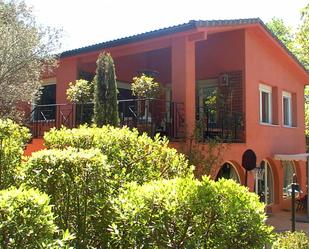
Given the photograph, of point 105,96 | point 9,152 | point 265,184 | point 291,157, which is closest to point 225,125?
point 291,157

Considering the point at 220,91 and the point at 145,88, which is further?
the point at 220,91

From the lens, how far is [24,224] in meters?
3.29

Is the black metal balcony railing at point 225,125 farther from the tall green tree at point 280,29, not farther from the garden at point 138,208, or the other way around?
the tall green tree at point 280,29

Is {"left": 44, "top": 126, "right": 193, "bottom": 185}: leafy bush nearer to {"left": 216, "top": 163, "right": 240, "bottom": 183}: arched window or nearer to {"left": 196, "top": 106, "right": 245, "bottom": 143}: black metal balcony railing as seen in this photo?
{"left": 196, "top": 106, "right": 245, "bottom": 143}: black metal balcony railing

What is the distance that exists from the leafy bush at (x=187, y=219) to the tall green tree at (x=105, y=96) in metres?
7.42

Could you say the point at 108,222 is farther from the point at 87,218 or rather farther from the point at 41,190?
the point at 41,190

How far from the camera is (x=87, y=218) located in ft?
15.8

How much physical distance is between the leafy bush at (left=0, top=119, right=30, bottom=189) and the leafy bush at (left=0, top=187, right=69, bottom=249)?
2250 millimetres

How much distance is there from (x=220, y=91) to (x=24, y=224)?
13.7 meters

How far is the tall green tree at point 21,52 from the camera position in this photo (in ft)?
43.3

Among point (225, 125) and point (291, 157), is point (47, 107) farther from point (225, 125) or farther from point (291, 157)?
point (291, 157)

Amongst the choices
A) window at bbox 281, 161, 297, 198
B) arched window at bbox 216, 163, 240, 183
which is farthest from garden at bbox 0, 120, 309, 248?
window at bbox 281, 161, 297, 198

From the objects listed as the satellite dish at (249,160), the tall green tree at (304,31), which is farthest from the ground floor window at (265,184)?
the tall green tree at (304,31)

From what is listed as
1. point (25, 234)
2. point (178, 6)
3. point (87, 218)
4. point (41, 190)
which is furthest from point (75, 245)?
point (178, 6)
